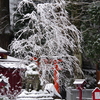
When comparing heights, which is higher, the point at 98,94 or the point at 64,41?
the point at 64,41

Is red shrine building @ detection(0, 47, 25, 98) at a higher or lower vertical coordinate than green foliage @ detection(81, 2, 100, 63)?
lower

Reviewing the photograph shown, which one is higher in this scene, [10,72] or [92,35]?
[92,35]

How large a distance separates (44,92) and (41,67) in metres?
2.14

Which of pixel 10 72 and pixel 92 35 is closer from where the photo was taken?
pixel 92 35

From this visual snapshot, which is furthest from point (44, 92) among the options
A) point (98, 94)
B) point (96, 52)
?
point (96, 52)

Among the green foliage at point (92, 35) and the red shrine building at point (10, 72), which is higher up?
the green foliage at point (92, 35)

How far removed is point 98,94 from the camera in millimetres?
9766

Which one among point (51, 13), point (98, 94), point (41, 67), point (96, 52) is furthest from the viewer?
point (96, 52)

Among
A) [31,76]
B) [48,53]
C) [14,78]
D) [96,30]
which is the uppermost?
[96,30]

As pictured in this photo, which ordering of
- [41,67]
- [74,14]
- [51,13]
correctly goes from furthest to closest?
[74,14], [51,13], [41,67]

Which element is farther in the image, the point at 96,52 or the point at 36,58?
the point at 96,52

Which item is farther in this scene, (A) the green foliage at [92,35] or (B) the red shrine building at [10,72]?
(B) the red shrine building at [10,72]

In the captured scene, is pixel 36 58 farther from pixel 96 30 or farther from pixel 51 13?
pixel 96 30

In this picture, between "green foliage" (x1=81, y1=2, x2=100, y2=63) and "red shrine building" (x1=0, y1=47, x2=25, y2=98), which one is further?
"red shrine building" (x1=0, y1=47, x2=25, y2=98)
